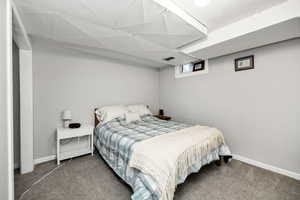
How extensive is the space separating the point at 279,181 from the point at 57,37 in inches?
165

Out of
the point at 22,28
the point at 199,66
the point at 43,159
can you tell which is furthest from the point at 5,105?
the point at 199,66

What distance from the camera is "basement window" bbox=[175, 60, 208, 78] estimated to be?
10.3 ft

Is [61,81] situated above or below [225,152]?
above

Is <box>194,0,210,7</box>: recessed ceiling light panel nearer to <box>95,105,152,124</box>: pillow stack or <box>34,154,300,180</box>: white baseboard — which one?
<box>95,105,152,124</box>: pillow stack

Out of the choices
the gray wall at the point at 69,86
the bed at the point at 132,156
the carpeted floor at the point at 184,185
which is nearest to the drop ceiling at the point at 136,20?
the gray wall at the point at 69,86

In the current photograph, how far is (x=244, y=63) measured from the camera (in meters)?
2.49

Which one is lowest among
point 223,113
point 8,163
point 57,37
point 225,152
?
point 225,152

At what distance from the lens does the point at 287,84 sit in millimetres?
2039

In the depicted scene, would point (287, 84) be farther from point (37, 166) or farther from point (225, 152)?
point (37, 166)

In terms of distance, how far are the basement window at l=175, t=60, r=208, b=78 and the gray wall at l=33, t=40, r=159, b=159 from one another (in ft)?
4.69

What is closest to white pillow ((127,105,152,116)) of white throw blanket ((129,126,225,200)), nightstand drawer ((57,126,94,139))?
nightstand drawer ((57,126,94,139))

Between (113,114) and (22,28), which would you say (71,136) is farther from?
(22,28)

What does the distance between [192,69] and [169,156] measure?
266 centimetres

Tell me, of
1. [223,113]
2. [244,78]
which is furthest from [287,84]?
[223,113]
